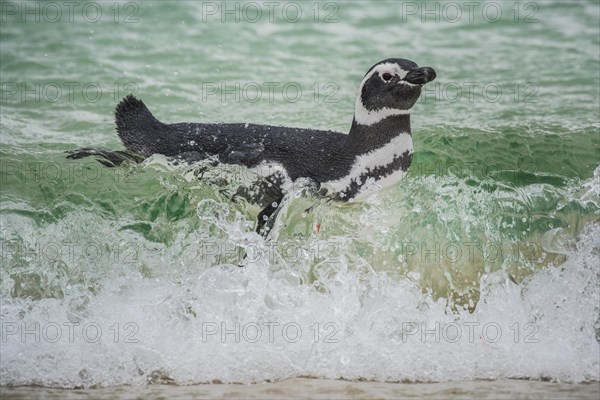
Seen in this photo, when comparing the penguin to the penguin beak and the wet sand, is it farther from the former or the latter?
the wet sand

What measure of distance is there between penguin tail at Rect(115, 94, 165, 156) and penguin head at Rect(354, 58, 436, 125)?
104 cm

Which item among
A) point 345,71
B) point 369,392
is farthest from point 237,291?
point 345,71

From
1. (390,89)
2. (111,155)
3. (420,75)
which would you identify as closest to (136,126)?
(111,155)

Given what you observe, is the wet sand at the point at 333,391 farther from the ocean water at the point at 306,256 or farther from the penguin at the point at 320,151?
the penguin at the point at 320,151

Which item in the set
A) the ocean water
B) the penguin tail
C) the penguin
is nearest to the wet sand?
the ocean water

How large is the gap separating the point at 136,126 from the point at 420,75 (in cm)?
147

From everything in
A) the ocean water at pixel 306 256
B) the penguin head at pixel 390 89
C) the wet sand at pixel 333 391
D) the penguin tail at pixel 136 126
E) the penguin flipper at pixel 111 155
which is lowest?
the wet sand at pixel 333 391

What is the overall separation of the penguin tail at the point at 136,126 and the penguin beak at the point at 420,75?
4.19 ft

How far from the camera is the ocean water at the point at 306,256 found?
4016 millimetres

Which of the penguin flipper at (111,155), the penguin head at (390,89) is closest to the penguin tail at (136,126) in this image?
the penguin flipper at (111,155)

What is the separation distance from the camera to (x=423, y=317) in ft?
14.0

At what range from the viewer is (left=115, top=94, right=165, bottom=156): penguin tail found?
4.59 metres

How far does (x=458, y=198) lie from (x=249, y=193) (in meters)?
1.27

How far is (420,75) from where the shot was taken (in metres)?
4.20
